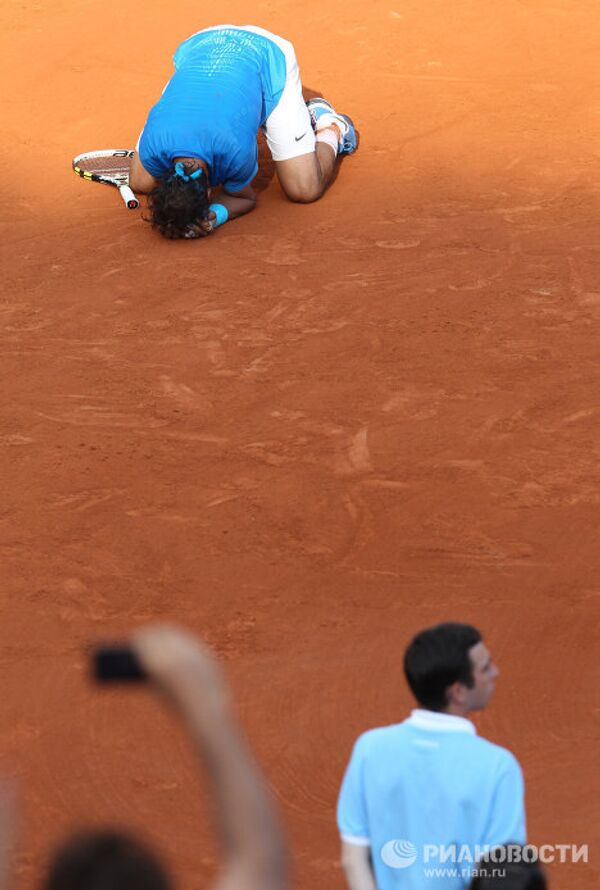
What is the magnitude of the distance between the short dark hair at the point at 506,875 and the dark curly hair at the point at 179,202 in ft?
20.6

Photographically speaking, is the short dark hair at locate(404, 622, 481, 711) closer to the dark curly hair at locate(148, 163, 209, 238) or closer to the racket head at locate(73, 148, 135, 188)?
the dark curly hair at locate(148, 163, 209, 238)

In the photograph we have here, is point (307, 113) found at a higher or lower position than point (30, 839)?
higher

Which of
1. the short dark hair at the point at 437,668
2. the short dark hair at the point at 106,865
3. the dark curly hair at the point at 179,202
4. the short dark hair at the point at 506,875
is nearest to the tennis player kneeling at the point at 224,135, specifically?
the dark curly hair at the point at 179,202

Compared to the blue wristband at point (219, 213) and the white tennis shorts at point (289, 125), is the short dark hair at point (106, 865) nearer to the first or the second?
the blue wristband at point (219, 213)

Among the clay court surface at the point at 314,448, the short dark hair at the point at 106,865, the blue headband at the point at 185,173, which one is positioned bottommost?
the clay court surface at the point at 314,448

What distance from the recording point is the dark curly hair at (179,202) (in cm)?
880

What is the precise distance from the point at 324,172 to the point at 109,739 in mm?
5376

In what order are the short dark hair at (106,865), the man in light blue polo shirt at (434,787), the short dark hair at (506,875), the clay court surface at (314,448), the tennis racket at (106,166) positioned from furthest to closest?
the tennis racket at (106,166)
the clay court surface at (314,448)
the man in light blue polo shirt at (434,787)
the short dark hair at (506,875)
the short dark hair at (106,865)

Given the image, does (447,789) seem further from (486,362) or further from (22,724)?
(486,362)

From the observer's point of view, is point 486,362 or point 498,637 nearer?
point 498,637

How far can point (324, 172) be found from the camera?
31.3 ft

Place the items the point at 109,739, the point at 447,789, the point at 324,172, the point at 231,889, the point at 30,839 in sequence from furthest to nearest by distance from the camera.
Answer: the point at 324,172, the point at 109,739, the point at 30,839, the point at 447,789, the point at 231,889

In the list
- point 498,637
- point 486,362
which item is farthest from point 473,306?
point 498,637

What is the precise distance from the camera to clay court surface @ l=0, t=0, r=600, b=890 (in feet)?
17.3
